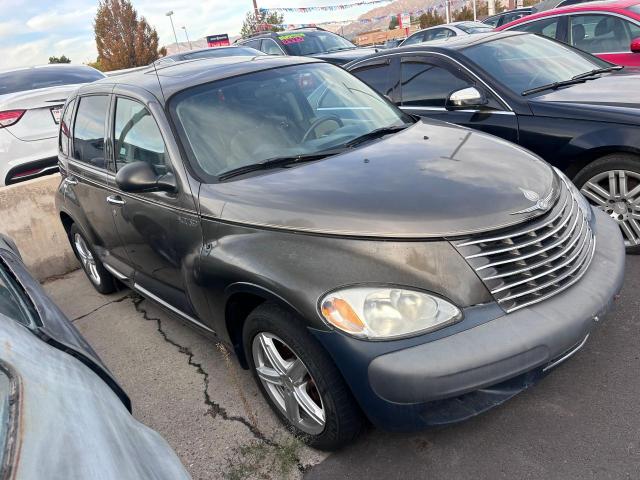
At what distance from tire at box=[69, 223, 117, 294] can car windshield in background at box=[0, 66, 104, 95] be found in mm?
2686

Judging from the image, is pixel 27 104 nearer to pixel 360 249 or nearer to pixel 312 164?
pixel 312 164

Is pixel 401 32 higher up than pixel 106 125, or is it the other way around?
pixel 106 125

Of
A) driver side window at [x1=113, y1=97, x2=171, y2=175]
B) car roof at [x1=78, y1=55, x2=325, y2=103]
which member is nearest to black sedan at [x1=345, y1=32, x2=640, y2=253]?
car roof at [x1=78, y1=55, x2=325, y2=103]

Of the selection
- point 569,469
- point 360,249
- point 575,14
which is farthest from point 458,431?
point 575,14

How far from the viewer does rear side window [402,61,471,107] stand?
482 cm

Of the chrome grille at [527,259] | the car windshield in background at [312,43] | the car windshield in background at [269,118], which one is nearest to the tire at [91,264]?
A: the car windshield in background at [269,118]

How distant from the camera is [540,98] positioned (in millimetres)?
4277

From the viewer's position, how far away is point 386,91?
5371 mm

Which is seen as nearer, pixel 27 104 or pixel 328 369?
A: pixel 328 369

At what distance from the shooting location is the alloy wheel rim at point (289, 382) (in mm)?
2516

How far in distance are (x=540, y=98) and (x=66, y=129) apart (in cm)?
382

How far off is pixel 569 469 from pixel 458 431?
0.50 m

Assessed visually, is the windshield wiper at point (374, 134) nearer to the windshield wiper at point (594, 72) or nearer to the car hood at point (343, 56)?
the windshield wiper at point (594, 72)

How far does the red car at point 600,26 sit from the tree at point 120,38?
35.9m
